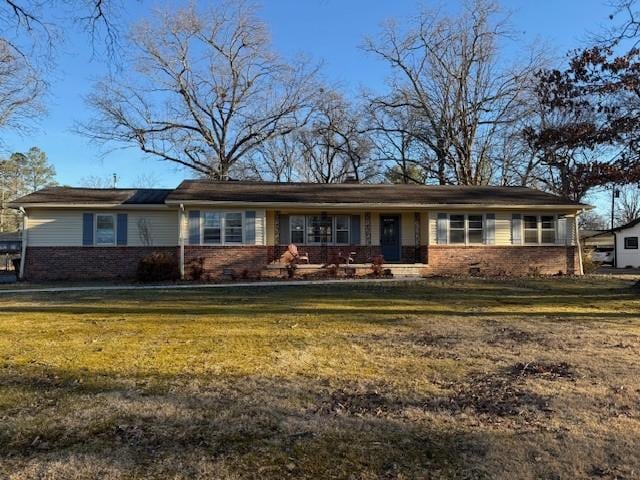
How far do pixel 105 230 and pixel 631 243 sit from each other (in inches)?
1232

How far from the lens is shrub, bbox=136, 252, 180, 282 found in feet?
58.2

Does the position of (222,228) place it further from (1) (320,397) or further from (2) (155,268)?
(1) (320,397)

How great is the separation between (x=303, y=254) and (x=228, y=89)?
Answer: 1689 centimetres

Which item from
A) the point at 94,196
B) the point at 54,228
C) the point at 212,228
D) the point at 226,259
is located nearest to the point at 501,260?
the point at 226,259

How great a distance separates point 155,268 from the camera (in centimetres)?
1777

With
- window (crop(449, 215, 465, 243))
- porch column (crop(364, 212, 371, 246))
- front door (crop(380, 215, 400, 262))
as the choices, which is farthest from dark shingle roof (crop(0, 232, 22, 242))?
window (crop(449, 215, 465, 243))

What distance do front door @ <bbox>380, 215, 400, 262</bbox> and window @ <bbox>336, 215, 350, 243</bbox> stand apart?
4.63ft

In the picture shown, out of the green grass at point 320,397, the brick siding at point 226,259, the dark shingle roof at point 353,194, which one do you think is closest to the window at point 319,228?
the dark shingle roof at point 353,194

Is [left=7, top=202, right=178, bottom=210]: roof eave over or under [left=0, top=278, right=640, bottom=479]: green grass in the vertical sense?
over

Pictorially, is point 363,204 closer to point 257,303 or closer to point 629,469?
point 257,303

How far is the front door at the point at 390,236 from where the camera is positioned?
21.4 meters

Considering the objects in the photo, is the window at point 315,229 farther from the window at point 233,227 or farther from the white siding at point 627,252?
the white siding at point 627,252

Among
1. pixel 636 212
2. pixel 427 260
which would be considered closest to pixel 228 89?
pixel 427 260

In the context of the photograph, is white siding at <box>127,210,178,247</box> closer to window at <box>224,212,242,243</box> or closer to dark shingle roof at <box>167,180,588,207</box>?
dark shingle roof at <box>167,180,588,207</box>
